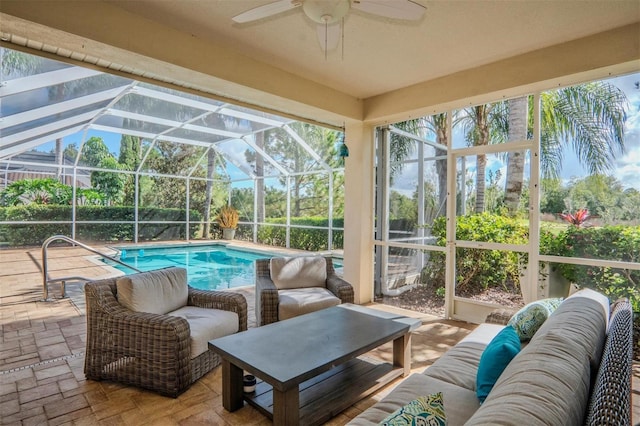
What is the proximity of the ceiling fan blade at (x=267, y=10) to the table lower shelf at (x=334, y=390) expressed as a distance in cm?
245

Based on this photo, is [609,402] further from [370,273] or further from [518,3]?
[370,273]

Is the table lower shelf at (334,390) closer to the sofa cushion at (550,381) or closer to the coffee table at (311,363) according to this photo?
the coffee table at (311,363)

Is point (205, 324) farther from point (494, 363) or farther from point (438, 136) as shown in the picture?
point (438, 136)

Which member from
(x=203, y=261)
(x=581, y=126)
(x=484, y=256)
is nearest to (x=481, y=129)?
(x=581, y=126)

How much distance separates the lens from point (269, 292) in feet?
11.0

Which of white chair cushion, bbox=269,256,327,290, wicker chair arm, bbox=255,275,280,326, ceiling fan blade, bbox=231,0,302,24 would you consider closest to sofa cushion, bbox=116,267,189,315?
wicker chair arm, bbox=255,275,280,326

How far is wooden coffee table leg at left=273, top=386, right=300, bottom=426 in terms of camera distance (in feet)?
6.11

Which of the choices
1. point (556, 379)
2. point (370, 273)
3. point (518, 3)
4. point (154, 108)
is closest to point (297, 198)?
point (154, 108)

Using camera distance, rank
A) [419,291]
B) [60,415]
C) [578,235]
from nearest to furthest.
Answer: [60,415] → [578,235] → [419,291]

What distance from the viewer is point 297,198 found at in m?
10.8

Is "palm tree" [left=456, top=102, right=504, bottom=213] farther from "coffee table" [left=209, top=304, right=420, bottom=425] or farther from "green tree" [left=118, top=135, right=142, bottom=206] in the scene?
"green tree" [left=118, top=135, right=142, bottom=206]

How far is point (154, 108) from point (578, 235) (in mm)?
7015

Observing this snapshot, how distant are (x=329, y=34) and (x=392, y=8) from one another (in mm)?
872

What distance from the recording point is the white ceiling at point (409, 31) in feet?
8.56
